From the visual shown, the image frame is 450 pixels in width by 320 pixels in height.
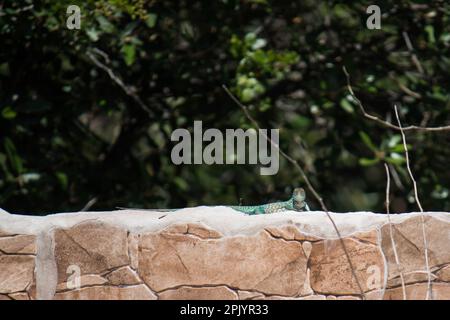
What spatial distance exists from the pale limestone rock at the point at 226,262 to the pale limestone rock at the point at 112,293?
0.15 feet

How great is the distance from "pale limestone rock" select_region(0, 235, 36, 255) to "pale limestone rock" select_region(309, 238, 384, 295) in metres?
1.28

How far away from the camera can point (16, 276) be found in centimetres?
422

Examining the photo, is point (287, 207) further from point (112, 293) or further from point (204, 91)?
point (204, 91)

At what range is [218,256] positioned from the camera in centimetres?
410

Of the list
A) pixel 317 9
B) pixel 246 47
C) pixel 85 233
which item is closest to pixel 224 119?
pixel 246 47

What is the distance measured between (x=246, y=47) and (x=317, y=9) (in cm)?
106

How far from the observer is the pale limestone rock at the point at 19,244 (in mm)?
4199

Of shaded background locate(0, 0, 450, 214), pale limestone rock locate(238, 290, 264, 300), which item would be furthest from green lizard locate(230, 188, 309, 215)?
shaded background locate(0, 0, 450, 214)

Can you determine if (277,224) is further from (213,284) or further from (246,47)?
(246,47)

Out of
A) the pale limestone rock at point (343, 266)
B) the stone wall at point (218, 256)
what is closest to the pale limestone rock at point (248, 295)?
the stone wall at point (218, 256)

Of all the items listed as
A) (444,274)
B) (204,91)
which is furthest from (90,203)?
(444,274)

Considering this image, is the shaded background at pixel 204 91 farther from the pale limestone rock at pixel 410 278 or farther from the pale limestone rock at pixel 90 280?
the pale limestone rock at pixel 410 278

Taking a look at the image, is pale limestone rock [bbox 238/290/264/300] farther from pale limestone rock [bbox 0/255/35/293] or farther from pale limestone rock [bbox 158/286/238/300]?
pale limestone rock [bbox 0/255/35/293]

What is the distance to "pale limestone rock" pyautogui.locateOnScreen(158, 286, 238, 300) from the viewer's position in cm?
408
